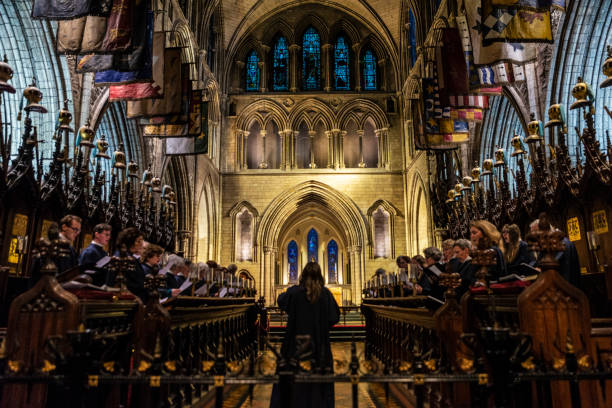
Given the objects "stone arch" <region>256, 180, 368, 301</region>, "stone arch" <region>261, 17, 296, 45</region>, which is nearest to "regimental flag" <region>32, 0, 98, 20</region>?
"stone arch" <region>256, 180, 368, 301</region>

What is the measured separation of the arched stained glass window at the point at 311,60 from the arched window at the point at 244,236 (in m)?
6.85

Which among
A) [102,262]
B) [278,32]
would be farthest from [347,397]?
[278,32]

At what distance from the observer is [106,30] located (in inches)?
273

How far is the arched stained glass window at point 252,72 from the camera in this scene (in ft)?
75.8

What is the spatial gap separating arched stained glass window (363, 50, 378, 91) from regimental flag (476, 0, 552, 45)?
54.2 ft

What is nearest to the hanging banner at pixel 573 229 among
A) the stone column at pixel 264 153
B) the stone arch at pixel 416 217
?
the stone arch at pixel 416 217

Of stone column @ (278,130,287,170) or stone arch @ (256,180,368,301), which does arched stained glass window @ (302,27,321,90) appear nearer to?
stone column @ (278,130,287,170)

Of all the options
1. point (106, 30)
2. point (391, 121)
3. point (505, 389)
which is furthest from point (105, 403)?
point (391, 121)

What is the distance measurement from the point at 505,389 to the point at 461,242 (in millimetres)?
3054

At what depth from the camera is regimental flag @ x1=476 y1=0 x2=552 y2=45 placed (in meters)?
6.80

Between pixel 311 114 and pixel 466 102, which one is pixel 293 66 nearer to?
pixel 311 114

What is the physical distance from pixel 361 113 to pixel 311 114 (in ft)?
7.78

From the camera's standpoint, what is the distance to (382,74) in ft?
76.3

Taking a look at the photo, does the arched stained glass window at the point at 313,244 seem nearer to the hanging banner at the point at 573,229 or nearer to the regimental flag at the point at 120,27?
the hanging banner at the point at 573,229
